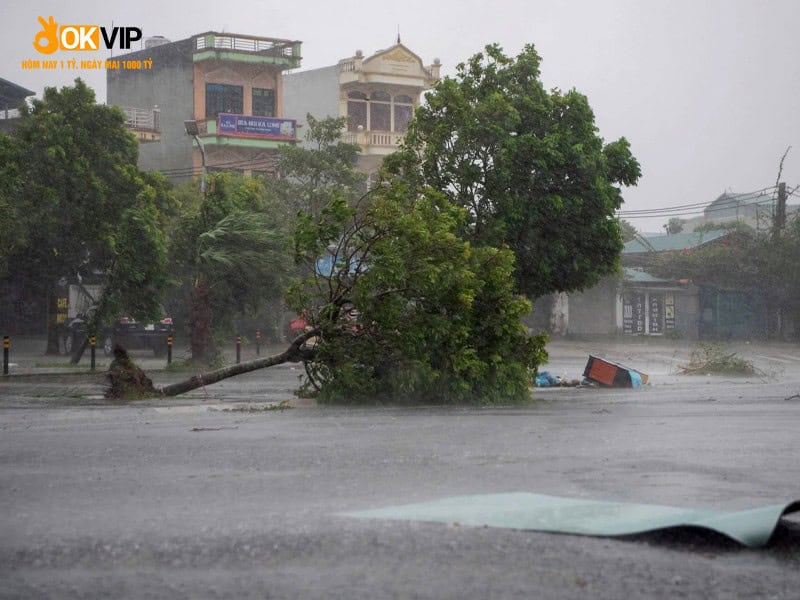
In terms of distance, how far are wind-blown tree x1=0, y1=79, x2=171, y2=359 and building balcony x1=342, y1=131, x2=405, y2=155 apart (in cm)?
2318

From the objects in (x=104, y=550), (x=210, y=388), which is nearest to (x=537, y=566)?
(x=104, y=550)

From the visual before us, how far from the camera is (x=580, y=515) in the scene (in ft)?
19.3

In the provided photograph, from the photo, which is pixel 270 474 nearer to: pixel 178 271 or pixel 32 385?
pixel 32 385

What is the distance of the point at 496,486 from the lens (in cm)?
728

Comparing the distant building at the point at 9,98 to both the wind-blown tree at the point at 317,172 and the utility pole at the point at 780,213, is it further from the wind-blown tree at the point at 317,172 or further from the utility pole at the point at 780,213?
the utility pole at the point at 780,213

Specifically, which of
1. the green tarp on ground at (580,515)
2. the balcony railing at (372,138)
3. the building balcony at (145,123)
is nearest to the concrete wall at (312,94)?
the balcony railing at (372,138)

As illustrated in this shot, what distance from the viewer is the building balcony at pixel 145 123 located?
56.4 meters

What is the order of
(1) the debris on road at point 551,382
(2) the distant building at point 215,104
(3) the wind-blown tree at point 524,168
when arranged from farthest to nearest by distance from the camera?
1. (2) the distant building at point 215,104
2. (1) the debris on road at point 551,382
3. (3) the wind-blown tree at point 524,168

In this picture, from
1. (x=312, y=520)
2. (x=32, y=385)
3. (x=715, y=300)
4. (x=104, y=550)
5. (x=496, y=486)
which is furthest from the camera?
(x=715, y=300)

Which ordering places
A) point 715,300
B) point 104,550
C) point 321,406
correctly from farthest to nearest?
point 715,300
point 321,406
point 104,550

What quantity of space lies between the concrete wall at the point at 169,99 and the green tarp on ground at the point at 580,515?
52.2 metres

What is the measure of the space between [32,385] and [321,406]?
8.60 meters

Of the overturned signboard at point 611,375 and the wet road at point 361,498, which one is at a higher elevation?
the wet road at point 361,498

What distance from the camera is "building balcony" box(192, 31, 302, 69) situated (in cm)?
5544
